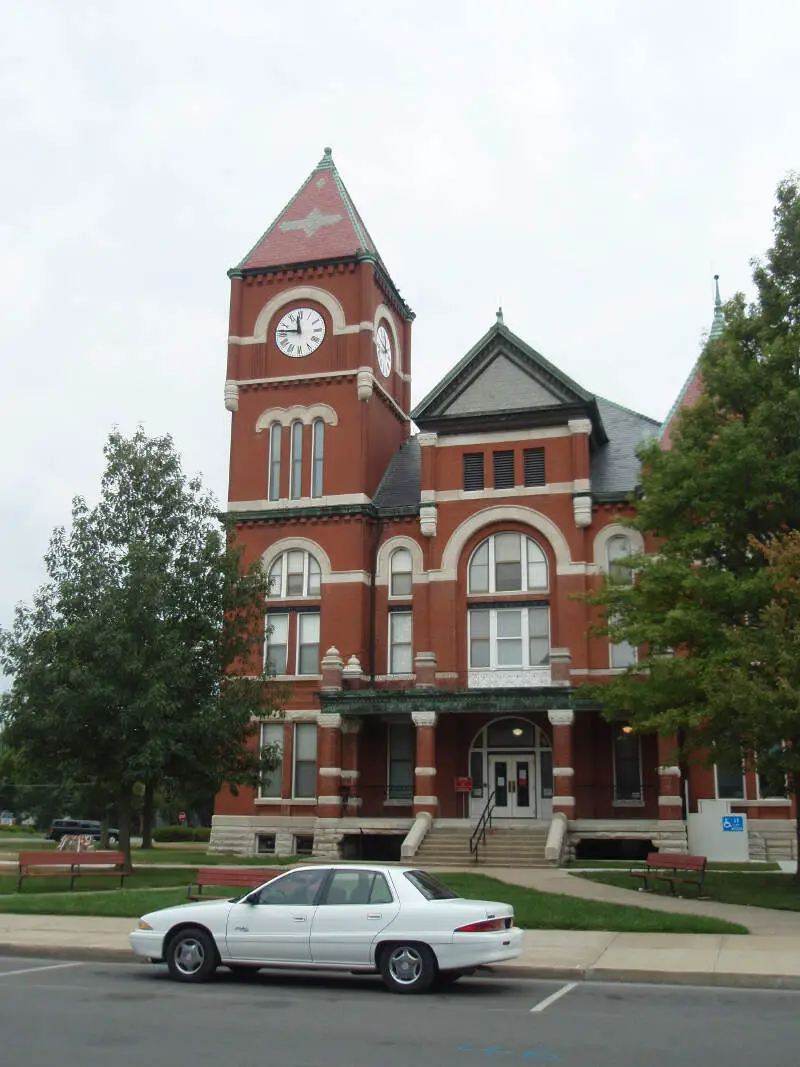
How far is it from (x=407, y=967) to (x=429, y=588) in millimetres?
24582

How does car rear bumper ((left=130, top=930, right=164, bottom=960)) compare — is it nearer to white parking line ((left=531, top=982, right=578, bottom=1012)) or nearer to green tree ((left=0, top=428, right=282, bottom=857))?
white parking line ((left=531, top=982, right=578, bottom=1012))

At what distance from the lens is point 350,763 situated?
35688 mm

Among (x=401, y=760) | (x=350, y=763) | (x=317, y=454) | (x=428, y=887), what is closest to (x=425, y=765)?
(x=350, y=763)

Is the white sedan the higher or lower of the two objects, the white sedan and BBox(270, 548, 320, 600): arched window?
the lower

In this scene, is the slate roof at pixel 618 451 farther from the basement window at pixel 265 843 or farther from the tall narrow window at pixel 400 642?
the basement window at pixel 265 843

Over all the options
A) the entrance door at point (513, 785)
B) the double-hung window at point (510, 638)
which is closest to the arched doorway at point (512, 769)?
the entrance door at point (513, 785)

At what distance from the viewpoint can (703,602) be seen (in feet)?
79.9

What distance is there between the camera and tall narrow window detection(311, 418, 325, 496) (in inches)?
1556

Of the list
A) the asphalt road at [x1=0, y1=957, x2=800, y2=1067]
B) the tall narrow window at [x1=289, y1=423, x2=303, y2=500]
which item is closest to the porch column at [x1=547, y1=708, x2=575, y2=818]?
the tall narrow window at [x1=289, y1=423, x2=303, y2=500]

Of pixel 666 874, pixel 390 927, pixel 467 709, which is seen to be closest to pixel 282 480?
pixel 467 709

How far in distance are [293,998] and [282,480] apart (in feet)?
94.0

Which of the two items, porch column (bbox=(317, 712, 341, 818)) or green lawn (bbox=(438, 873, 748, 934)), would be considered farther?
porch column (bbox=(317, 712, 341, 818))

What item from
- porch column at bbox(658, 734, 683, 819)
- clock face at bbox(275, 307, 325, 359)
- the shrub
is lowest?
the shrub

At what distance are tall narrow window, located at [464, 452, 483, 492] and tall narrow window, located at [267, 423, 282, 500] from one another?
694 centimetres
